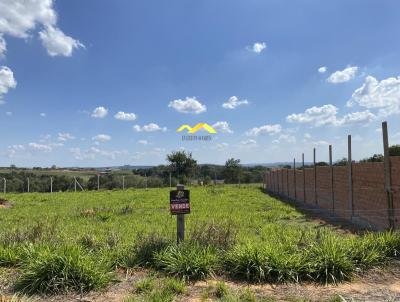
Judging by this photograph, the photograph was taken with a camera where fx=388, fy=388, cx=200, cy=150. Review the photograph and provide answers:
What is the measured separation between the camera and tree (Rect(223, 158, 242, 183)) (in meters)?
48.2

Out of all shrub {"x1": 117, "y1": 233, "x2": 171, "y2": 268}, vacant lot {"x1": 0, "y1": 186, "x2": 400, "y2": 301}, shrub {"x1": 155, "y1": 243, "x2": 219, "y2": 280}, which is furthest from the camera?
shrub {"x1": 117, "y1": 233, "x2": 171, "y2": 268}

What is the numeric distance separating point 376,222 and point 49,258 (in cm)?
851

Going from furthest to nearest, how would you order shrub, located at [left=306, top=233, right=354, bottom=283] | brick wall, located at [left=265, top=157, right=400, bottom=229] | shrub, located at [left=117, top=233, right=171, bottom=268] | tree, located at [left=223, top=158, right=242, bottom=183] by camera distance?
tree, located at [left=223, top=158, right=242, bottom=183] < brick wall, located at [left=265, top=157, right=400, bottom=229] < shrub, located at [left=117, top=233, right=171, bottom=268] < shrub, located at [left=306, top=233, right=354, bottom=283]

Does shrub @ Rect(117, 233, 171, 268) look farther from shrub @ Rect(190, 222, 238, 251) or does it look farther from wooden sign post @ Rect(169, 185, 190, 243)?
shrub @ Rect(190, 222, 238, 251)

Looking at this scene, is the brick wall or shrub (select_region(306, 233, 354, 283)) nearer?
shrub (select_region(306, 233, 354, 283))

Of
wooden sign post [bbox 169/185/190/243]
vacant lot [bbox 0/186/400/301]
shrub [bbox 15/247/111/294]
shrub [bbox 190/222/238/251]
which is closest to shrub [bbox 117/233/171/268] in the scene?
vacant lot [bbox 0/186/400/301]

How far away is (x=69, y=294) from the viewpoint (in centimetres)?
478

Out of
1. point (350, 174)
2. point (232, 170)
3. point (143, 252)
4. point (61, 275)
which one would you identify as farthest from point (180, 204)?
point (232, 170)

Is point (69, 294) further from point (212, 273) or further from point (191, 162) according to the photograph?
point (191, 162)

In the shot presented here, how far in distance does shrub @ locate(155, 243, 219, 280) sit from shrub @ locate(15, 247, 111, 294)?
0.83 metres

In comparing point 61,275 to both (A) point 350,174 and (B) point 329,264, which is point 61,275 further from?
(A) point 350,174

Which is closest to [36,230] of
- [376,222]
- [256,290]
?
[256,290]

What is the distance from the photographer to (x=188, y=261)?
542 centimetres

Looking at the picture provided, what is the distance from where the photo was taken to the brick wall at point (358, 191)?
31.5 feet
